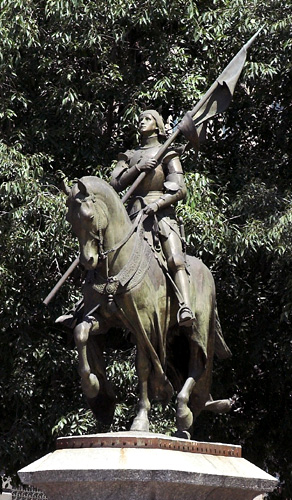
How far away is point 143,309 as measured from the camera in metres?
11.9

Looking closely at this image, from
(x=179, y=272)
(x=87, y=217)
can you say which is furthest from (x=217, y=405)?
(x=87, y=217)

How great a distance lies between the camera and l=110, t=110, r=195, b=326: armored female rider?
40.4ft

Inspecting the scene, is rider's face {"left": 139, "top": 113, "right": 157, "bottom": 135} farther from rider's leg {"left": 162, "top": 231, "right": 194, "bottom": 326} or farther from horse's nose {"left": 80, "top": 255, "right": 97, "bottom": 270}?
horse's nose {"left": 80, "top": 255, "right": 97, "bottom": 270}

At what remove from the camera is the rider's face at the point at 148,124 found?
13.1m

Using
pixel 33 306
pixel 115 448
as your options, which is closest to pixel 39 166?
pixel 33 306

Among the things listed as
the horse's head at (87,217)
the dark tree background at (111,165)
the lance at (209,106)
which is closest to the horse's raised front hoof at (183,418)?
the horse's head at (87,217)

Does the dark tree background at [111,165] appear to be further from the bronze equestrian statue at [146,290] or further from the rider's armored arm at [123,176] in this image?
the bronze equestrian statue at [146,290]

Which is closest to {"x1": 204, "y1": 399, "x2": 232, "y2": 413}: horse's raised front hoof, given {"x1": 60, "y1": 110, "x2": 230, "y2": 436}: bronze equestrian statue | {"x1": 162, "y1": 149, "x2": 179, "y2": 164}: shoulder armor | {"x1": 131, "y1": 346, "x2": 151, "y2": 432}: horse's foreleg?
{"x1": 60, "y1": 110, "x2": 230, "y2": 436}: bronze equestrian statue

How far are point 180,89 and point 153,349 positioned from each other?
6835 millimetres

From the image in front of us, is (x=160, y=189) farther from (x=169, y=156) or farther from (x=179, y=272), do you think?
(x=179, y=272)

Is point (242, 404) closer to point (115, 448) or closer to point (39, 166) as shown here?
point (39, 166)

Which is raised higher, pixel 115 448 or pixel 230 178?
pixel 115 448

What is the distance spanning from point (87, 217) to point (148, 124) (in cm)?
212

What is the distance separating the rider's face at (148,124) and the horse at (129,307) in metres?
1.18
